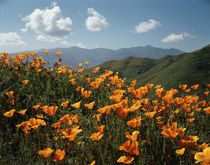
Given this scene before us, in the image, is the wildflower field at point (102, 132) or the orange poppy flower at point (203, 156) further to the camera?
the wildflower field at point (102, 132)

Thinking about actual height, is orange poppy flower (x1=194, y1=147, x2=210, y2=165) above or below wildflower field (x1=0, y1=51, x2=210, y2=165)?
above

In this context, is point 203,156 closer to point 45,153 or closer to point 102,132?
point 102,132

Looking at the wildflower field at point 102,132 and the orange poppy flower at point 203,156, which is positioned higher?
the orange poppy flower at point 203,156

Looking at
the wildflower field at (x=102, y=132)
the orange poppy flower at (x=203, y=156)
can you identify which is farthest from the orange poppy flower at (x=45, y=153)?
the orange poppy flower at (x=203, y=156)

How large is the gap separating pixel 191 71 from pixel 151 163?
72948mm

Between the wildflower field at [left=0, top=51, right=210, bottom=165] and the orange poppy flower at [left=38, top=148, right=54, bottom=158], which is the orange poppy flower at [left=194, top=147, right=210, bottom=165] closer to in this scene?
the wildflower field at [left=0, top=51, right=210, bottom=165]

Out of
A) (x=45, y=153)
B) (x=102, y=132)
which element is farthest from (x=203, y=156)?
(x=45, y=153)

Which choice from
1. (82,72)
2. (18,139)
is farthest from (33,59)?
(18,139)

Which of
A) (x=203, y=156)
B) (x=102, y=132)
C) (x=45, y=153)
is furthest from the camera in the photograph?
(x=102, y=132)

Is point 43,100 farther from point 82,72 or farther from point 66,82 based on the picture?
point 82,72

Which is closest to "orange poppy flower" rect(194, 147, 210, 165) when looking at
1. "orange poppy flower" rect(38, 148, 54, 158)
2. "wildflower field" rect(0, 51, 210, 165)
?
"wildflower field" rect(0, 51, 210, 165)

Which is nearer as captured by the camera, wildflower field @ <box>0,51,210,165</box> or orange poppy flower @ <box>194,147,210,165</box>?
orange poppy flower @ <box>194,147,210,165</box>

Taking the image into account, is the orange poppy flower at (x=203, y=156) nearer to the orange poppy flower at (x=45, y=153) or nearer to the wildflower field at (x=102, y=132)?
the wildflower field at (x=102, y=132)

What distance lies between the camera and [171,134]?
156 cm
